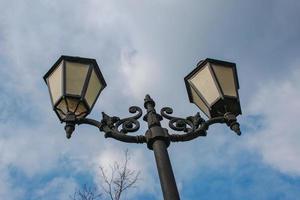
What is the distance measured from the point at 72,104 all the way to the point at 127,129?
50cm

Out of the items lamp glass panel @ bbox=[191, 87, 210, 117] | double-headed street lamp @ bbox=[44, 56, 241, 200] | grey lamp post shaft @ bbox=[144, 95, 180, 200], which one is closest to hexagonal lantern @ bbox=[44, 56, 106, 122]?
double-headed street lamp @ bbox=[44, 56, 241, 200]

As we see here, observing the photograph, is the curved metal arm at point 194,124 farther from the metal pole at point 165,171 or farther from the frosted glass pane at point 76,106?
the frosted glass pane at point 76,106

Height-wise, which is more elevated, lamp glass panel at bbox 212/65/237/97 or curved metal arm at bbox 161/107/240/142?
lamp glass panel at bbox 212/65/237/97

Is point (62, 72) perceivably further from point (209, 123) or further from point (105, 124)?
point (209, 123)

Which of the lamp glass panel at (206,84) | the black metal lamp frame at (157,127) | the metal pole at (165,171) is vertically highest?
the lamp glass panel at (206,84)

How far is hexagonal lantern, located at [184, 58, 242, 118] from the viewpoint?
3.98m

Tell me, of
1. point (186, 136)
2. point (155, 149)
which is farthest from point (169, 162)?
point (186, 136)

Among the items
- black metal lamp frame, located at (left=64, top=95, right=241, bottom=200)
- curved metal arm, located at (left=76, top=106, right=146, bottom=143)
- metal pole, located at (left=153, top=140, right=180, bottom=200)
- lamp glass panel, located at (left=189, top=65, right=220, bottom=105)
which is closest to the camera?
metal pole, located at (left=153, top=140, right=180, bottom=200)

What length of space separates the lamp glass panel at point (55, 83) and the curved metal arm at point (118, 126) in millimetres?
297

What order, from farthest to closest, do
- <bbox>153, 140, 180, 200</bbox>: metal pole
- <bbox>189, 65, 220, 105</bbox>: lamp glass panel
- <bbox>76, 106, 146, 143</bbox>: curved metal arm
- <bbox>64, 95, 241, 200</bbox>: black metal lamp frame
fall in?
1. <bbox>189, 65, 220, 105</bbox>: lamp glass panel
2. <bbox>76, 106, 146, 143</bbox>: curved metal arm
3. <bbox>64, 95, 241, 200</bbox>: black metal lamp frame
4. <bbox>153, 140, 180, 200</bbox>: metal pole

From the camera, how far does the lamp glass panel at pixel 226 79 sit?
13.2 ft

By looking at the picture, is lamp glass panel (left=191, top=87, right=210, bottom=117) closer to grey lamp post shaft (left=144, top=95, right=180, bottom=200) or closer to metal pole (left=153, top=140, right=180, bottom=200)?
grey lamp post shaft (left=144, top=95, right=180, bottom=200)

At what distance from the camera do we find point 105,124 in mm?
3857

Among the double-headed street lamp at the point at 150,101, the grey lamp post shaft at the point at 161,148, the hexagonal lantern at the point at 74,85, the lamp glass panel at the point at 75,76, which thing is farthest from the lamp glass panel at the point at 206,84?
the lamp glass panel at the point at 75,76
